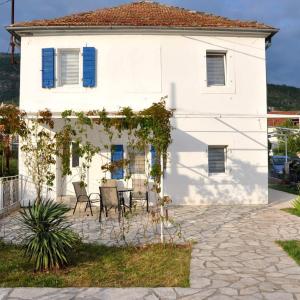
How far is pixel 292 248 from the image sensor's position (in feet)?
30.0

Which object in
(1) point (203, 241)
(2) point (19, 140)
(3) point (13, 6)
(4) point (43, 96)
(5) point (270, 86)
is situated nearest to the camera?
(1) point (203, 241)

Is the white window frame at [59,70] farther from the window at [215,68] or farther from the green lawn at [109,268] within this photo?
the green lawn at [109,268]

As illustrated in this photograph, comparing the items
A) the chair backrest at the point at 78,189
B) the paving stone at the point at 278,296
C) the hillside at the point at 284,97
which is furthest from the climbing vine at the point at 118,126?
the hillside at the point at 284,97

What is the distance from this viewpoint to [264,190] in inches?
674

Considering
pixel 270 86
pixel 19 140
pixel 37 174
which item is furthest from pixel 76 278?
pixel 270 86

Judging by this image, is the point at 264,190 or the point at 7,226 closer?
the point at 7,226

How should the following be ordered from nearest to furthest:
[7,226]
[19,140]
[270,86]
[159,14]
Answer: [7,226] < [19,140] < [159,14] < [270,86]

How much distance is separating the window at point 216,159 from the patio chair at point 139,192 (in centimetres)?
284

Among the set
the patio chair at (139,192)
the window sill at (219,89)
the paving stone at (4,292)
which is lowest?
the paving stone at (4,292)

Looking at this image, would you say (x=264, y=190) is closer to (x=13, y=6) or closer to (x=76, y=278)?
(x=76, y=278)

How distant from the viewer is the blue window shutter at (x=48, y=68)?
54.3ft

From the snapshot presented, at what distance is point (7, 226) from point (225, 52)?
34.5ft

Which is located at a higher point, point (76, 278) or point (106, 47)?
point (106, 47)

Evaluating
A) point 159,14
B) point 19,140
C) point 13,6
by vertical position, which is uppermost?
point 13,6
